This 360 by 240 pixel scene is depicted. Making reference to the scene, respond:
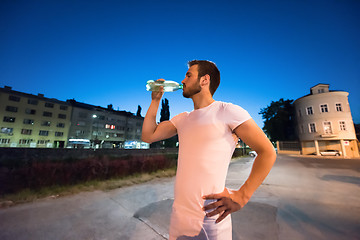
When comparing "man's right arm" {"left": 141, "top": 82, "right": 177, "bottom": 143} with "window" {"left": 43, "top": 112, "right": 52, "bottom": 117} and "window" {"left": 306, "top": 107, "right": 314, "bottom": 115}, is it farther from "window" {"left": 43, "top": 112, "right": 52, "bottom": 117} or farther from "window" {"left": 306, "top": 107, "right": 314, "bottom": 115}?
"window" {"left": 43, "top": 112, "right": 52, "bottom": 117}

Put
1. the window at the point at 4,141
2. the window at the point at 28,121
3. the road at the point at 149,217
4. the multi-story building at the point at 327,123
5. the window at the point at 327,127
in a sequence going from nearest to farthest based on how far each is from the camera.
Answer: the road at the point at 149,217, the multi-story building at the point at 327,123, the window at the point at 327,127, the window at the point at 4,141, the window at the point at 28,121

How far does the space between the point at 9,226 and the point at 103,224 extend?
1.67 metres

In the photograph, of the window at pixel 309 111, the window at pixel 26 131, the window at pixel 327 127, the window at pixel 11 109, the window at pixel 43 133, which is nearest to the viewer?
the window at pixel 327 127

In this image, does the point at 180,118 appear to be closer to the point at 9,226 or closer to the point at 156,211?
the point at 156,211

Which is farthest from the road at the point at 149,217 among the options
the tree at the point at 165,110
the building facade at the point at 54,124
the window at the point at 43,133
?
the window at the point at 43,133

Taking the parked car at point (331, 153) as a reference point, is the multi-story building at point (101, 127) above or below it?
above

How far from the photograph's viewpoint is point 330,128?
2128cm

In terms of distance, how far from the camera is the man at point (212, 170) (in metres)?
0.92

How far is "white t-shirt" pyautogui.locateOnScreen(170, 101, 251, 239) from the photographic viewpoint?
0.94 m

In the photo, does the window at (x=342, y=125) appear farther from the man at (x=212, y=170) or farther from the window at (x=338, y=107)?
the man at (x=212, y=170)

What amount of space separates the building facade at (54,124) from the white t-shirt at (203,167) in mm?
32480

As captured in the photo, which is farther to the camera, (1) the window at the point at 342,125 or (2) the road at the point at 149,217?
(1) the window at the point at 342,125

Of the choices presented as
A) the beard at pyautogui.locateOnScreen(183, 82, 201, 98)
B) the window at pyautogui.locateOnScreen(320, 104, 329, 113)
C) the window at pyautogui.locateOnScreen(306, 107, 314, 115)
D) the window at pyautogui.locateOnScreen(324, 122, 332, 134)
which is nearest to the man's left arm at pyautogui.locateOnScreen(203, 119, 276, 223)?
the beard at pyautogui.locateOnScreen(183, 82, 201, 98)

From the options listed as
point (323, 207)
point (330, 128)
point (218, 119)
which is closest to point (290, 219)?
point (323, 207)
